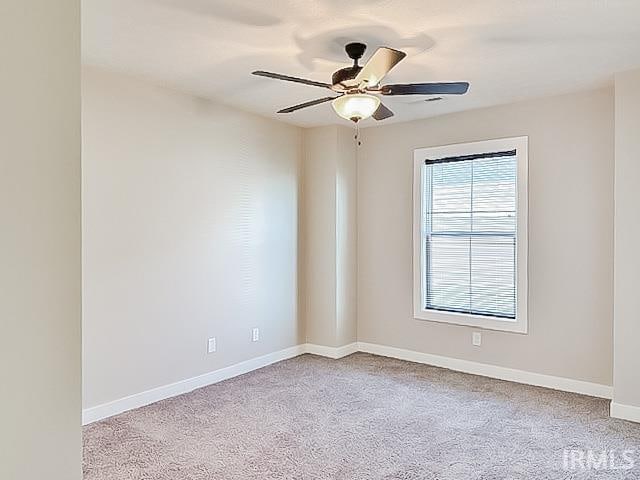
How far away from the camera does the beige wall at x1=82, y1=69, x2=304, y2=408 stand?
3535mm

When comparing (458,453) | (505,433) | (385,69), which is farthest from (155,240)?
(505,433)

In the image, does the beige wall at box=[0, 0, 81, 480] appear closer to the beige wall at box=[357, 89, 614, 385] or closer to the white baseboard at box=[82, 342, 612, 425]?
the white baseboard at box=[82, 342, 612, 425]

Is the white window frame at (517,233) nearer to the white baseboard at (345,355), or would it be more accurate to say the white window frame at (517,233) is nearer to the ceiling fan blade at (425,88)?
the white baseboard at (345,355)

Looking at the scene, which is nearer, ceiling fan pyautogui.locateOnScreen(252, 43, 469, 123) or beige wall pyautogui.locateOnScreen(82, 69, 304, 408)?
ceiling fan pyautogui.locateOnScreen(252, 43, 469, 123)

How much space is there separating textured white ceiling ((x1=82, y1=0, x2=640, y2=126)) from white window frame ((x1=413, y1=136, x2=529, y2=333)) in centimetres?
60

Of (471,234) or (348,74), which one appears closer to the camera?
(348,74)

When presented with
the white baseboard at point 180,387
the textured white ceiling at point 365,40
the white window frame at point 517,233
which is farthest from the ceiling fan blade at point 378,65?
the white baseboard at point 180,387

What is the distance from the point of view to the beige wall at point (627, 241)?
348 centimetres

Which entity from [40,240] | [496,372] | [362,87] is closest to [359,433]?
[496,372]

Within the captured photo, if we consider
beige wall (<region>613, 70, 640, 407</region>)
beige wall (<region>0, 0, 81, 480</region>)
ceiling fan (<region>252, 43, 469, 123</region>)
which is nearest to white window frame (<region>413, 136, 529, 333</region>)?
beige wall (<region>613, 70, 640, 407</region>)

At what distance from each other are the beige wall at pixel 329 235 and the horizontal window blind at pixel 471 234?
2.76 feet

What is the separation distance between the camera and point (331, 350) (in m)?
5.27

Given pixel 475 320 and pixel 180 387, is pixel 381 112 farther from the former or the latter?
pixel 180 387

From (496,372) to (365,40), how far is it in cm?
315
